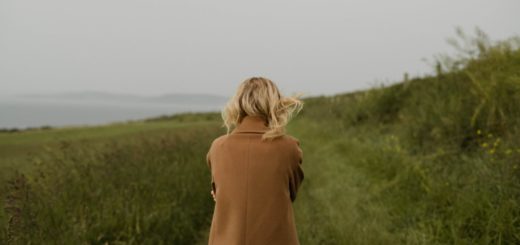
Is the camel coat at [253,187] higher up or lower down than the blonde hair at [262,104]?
lower down

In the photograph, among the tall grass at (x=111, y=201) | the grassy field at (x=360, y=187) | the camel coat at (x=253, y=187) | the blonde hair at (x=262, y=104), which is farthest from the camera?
the grassy field at (x=360, y=187)

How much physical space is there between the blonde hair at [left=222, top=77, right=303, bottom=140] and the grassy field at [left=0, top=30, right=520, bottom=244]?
7.17 feet

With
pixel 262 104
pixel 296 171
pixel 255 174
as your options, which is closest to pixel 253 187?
pixel 255 174

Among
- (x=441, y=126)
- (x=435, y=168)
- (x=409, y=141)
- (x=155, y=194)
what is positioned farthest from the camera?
(x=409, y=141)

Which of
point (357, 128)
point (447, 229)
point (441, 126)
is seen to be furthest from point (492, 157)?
point (357, 128)

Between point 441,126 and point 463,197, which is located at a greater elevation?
point 441,126

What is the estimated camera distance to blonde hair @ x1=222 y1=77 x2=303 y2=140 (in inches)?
104

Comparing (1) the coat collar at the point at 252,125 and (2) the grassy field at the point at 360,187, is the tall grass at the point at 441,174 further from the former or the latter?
(1) the coat collar at the point at 252,125

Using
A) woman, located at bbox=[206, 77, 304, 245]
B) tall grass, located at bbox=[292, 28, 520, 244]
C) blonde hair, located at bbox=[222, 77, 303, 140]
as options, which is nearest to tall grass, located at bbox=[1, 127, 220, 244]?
tall grass, located at bbox=[292, 28, 520, 244]

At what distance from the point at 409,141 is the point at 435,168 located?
2377 millimetres

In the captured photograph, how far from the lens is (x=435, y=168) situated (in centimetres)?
662

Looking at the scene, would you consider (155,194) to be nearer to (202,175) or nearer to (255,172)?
(202,175)

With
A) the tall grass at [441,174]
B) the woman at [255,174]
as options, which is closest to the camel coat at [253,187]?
the woman at [255,174]

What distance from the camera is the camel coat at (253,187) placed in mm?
2531
